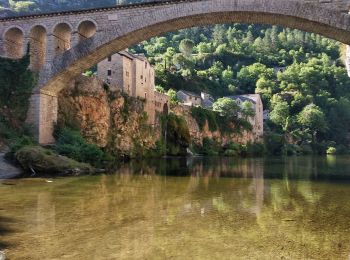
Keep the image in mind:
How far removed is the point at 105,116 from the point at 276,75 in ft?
261

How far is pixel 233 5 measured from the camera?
2061cm

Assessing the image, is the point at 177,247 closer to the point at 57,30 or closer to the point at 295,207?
the point at 295,207

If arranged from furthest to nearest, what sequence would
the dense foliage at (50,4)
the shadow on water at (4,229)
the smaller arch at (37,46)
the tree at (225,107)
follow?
the dense foliage at (50,4), the tree at (225,107), the smaller arch at (37,46), the shadow on water at (4,229)

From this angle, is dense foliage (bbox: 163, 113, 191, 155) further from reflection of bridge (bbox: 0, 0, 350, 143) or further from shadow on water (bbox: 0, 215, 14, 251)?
shadow on water (bbox: 0, 215, 14, 251)

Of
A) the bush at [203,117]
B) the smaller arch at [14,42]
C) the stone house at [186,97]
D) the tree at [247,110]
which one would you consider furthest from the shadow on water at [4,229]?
the tree at [247,110]

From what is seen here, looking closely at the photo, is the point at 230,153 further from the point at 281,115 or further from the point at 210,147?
the point at 281,115

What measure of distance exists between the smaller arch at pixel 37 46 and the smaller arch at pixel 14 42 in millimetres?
761

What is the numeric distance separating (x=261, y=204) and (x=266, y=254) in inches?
205

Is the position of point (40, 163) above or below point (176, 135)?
below

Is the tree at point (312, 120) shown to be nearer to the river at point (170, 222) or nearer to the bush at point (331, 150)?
the bush at point (331, 150)

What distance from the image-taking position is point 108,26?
23.3 metres

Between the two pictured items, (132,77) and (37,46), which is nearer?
(37,46)

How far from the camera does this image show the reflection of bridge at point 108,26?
19719 mm

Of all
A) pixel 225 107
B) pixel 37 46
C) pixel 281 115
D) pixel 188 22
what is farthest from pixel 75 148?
pixel 281 115
